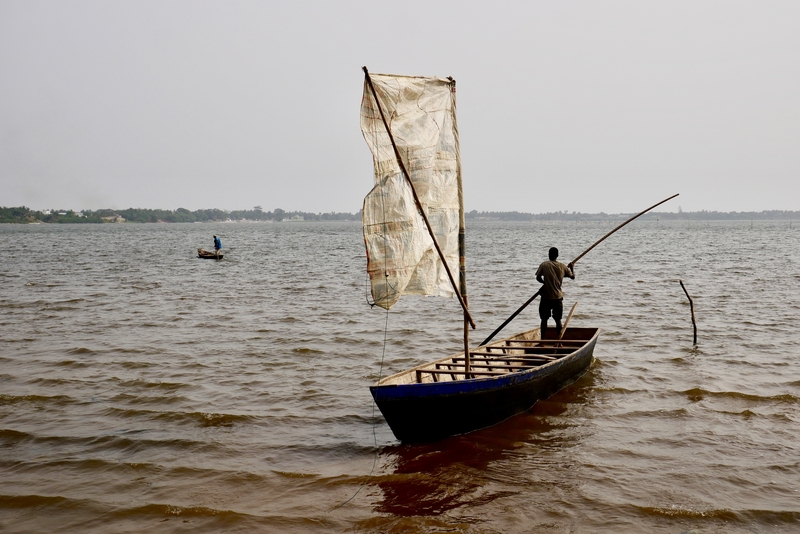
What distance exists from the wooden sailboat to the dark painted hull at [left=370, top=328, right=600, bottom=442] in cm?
2

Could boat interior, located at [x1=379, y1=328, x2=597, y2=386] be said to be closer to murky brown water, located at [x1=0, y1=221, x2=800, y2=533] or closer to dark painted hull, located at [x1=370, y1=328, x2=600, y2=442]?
dark painted hull, located at [x1=370, y1=328, x2=600, y2=442]

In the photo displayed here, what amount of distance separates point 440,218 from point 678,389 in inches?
251

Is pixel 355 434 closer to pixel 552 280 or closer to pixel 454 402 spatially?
pixel 454 402

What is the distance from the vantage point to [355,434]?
33.7ft

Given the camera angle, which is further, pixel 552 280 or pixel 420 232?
pixel 552 280

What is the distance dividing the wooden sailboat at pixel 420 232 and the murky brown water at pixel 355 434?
1.83ft

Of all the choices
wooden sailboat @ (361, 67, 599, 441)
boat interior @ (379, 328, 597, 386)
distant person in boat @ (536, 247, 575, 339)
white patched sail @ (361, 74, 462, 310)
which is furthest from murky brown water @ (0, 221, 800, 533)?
white patched sail @ (361, 74, 462, 310)

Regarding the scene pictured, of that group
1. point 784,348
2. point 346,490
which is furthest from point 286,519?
point 784,348

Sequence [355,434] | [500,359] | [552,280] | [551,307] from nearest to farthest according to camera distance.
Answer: [355,434], [500,359], [552,280], [551,307]

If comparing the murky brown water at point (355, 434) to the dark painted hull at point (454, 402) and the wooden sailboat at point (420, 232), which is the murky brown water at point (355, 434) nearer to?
the dark painted hull at point (454, 402)

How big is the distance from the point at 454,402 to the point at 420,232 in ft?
8.45

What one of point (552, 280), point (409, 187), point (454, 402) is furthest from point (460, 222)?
point (552, 280)

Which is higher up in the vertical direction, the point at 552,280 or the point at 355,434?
the point at 552,280

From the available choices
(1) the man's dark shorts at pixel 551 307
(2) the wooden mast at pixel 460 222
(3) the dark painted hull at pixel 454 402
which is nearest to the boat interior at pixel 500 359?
(3) the dark painted hull at pixel 454 402
